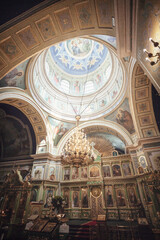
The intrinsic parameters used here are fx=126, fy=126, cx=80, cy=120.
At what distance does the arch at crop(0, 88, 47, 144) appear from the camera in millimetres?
10302

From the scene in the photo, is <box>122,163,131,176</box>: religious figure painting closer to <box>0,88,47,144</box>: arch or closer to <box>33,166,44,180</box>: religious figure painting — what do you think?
<box>33,166,44,180</box>: religious figure painting

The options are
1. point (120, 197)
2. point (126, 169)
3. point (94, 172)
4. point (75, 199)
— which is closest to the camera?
point (120, 197)

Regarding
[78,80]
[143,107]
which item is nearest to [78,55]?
[78,80]

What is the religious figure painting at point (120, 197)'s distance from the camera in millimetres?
10667

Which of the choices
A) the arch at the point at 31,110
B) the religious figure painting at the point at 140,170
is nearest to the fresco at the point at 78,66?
the arch at the point at 31,110

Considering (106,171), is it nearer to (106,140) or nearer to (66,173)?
(106,140)

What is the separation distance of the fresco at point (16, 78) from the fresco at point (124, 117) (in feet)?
29.3

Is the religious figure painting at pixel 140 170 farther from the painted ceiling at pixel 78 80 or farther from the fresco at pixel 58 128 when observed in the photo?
the fresco at pixel 58 128

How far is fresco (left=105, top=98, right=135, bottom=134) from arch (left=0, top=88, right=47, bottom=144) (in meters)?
7.29

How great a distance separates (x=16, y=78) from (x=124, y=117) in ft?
32.6

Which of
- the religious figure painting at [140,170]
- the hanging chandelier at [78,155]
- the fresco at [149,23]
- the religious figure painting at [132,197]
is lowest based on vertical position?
the religious figure painting at [132,197]

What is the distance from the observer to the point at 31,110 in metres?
12.1

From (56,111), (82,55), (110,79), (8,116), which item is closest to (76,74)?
(82,55)

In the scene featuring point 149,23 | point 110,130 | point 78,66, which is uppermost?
point 78,66
